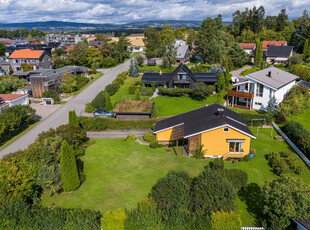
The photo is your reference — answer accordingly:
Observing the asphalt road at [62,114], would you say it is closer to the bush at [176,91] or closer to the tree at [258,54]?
the bush at [176,91]

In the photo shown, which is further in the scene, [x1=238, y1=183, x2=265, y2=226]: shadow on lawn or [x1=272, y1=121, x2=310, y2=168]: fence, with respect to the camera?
[x1=272, y1=121, x2=310, y2=168]: fence

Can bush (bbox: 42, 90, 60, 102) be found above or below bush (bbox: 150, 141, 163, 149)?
above

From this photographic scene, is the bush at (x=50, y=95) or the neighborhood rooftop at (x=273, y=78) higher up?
the neighborhood rooftop at (x=273, y=78)

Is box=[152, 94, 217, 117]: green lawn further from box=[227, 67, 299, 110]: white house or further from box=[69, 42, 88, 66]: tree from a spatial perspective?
box=[69, 42, 88, 66]: tree

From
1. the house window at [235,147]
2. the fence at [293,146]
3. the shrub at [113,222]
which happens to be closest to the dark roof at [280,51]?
the fence at [293,146]

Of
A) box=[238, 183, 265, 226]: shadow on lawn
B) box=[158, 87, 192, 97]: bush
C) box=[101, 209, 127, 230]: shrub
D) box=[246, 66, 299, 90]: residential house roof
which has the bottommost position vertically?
box=[238, 183, 265, 226]: shadow on lawn

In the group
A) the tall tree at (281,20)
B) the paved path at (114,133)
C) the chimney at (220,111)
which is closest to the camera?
the chimney at (220,111)

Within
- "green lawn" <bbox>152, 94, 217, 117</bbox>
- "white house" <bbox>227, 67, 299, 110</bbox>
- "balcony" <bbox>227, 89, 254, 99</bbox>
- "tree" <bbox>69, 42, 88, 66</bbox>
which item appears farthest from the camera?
"tree" <bbox>69, 42, 88, 66</bbox>

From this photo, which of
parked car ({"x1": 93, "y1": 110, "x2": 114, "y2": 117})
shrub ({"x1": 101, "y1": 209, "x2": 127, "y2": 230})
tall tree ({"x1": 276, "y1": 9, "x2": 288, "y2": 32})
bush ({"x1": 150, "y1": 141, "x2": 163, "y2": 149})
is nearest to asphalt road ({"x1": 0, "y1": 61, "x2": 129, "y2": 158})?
parked car ({"x1": 93, "y1": 110, "x2": 114, "y2": 117})
